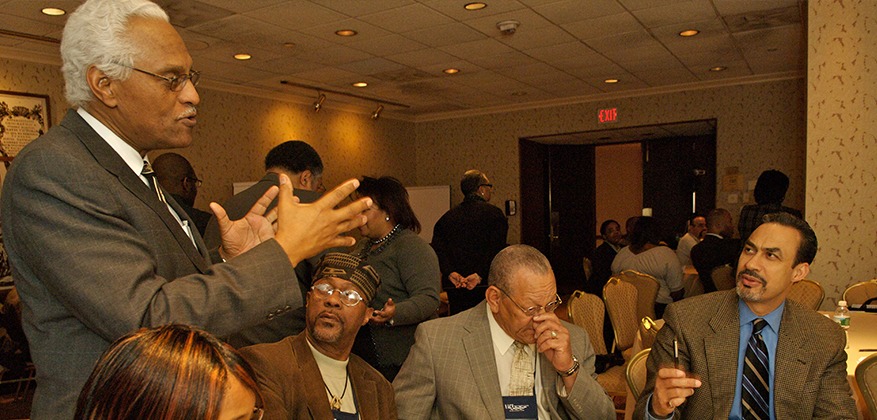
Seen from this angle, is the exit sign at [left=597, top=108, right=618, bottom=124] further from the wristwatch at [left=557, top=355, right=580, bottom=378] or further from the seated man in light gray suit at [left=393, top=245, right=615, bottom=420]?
the wristwatch at [left=557, top=355, right=580, bottom=378]

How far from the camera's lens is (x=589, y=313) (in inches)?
154

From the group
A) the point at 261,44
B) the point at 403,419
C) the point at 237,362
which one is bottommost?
the point at 403,419

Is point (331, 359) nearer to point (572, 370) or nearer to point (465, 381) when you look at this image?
point (465, 381)

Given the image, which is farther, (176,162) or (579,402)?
(176,162)

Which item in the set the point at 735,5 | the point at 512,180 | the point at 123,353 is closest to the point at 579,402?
the point at 123,353


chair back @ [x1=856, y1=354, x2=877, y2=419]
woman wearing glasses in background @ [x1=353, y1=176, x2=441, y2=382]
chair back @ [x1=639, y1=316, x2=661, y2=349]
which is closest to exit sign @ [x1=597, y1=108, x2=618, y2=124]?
chair back @ [x1=639, y1=316, x2=661, y2=349]

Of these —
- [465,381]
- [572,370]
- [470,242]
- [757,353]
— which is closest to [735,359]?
[757,353]

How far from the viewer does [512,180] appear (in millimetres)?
9641

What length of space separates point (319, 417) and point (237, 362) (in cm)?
110

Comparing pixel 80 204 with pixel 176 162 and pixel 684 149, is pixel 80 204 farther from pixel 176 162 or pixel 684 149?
pixel 684 149

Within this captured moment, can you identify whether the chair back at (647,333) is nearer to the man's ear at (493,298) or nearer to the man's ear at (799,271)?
the man's ear at (799,271)

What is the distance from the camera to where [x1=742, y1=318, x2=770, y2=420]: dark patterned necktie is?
2078mm

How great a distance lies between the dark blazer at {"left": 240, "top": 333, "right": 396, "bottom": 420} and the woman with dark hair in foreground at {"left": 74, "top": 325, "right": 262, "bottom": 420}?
2.72 ft

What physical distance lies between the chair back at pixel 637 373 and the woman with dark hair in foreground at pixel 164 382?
1890mm
